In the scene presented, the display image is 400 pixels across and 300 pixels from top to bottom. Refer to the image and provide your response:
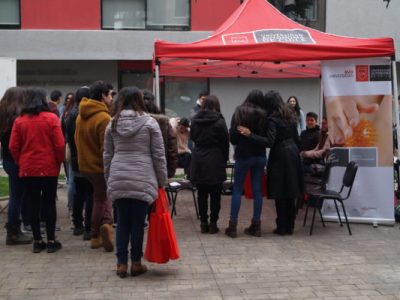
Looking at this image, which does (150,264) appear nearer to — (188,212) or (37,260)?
(37,260)

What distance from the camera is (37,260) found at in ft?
20.1

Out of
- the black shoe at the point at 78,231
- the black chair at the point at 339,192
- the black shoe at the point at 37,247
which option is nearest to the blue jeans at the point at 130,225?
the black shoe at the point at 37,247

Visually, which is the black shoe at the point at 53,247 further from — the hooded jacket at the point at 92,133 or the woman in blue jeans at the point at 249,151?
the woman in blue jeans at the point at 249,151

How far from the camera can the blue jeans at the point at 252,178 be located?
23.1ft

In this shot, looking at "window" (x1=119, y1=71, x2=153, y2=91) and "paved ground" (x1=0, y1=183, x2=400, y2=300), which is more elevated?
"window" (x1=119, y1=71, x2=153, y2=91)

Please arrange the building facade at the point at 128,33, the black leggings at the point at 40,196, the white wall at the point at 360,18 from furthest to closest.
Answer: the white wall at the point at 360,18 < the building facade at the point at 128,33 < the black leggings at the point at 40,196

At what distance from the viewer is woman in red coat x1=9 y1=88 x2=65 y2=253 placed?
6078mm

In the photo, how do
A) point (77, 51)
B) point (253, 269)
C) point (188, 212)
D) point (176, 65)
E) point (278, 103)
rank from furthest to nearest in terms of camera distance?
point (77, 51) < point (176, 65) < point (188, 212) < point (278, 103) < point (253, 269)

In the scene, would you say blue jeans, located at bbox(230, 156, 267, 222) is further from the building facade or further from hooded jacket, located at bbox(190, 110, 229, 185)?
the building facade

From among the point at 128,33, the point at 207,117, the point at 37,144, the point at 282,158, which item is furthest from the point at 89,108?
the point at 128,33

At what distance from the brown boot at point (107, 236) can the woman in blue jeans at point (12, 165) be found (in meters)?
1.08

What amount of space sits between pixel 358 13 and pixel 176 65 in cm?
731

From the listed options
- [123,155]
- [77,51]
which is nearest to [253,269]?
[123,155]

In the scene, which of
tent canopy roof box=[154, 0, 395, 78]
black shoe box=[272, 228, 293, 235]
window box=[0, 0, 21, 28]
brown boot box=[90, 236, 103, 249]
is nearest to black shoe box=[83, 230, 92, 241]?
brown boot box=[90, 236, 103, 249]
